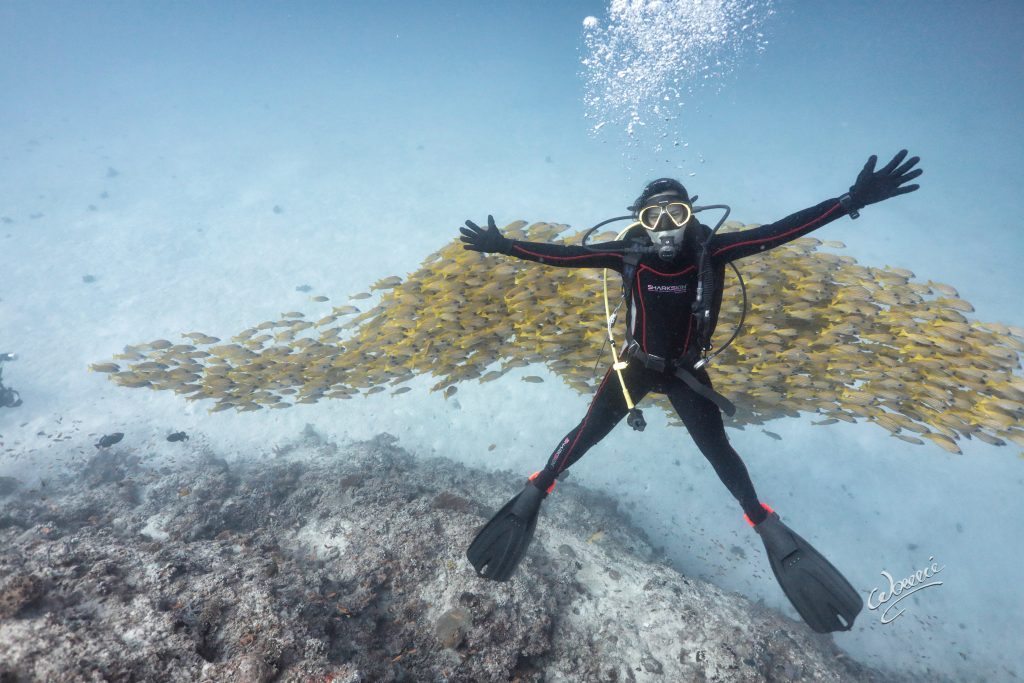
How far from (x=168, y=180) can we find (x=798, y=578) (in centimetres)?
4803

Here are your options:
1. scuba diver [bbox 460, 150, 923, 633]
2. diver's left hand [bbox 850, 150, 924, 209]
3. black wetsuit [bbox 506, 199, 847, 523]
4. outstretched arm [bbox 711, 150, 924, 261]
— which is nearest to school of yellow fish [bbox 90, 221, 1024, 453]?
black wetsuit [bbox 506, 199, 847, 523]

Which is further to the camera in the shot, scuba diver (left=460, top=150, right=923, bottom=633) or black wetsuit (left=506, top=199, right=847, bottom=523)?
black wetsuit (left=506, top=199, right=847, bottom=523)

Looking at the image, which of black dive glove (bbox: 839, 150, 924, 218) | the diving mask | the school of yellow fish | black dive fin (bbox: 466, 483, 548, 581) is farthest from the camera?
the school of yellow fish

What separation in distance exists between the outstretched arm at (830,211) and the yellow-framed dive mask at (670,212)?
382mm

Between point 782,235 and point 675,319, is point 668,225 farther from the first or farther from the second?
point 782,235

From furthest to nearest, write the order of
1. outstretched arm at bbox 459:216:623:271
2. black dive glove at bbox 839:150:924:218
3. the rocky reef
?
outstretched arm at bbox 459:216:623:271
black dive glove at bbox 839:150:924:218
the rocky reef

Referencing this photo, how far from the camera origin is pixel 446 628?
3.97 meters

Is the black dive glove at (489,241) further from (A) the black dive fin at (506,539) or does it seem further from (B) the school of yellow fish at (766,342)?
(A) the black dive fin at (506,539)

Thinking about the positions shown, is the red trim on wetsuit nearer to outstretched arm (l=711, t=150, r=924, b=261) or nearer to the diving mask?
outstretched arm (l=711, t=150, r=924, b=261)

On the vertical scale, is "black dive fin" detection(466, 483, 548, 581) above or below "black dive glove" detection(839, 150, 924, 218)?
below

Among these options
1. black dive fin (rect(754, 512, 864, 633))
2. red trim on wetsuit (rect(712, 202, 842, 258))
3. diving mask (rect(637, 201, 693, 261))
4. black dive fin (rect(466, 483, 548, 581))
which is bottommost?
black dive fin (rect(466, 483, 548, 581))

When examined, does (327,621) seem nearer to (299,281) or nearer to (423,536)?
(423,536)

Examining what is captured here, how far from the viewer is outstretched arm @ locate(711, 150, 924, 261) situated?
3.29 m

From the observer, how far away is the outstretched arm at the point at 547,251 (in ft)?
12.8
